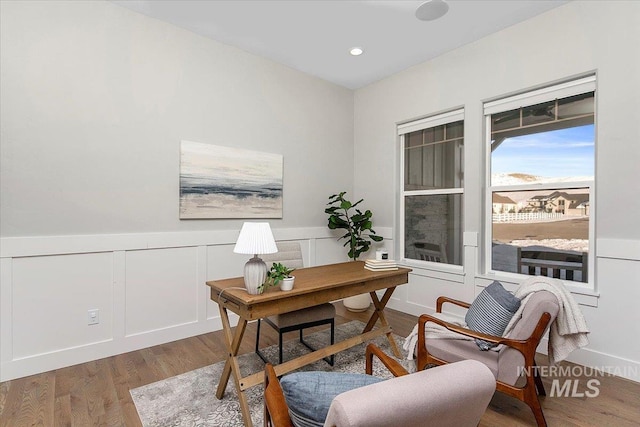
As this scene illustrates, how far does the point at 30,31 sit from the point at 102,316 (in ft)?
7.68

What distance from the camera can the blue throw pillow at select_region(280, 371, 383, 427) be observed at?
Answer: 1088 mm

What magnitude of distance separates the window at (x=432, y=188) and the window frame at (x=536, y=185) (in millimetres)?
292

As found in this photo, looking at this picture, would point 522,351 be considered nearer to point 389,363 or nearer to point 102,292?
point 389,363

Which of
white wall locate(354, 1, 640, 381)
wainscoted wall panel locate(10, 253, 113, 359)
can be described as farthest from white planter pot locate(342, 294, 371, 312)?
wainscoted wall panel locate(10, 253, 113, 359)

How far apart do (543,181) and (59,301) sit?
4367mm

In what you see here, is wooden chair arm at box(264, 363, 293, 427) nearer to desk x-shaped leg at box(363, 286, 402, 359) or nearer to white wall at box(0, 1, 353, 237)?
desk x-shaped leg at box(363, 286, 402, 359)

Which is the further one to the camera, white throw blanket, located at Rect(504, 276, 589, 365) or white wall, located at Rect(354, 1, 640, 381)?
white wall, located at Rect(354, 1, 640, 381)

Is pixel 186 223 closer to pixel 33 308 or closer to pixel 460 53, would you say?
pixel 33 308

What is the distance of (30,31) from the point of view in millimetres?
2494

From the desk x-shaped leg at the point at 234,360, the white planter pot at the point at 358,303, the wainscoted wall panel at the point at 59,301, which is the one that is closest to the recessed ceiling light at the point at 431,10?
the desk x-shaped leg at the point at 234,360

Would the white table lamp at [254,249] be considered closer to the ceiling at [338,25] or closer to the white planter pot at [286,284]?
the white planter pot at [286,284]

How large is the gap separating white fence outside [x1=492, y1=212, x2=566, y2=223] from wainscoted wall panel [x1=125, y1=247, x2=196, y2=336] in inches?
125

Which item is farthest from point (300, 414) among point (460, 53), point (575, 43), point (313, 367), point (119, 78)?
point (460, 53)

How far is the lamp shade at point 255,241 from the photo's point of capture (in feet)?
6.59
